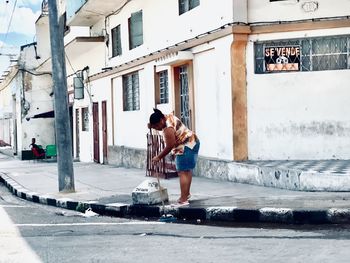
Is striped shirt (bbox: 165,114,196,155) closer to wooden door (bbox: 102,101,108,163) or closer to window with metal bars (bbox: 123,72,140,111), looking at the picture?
window with metal bars (bbox: 123,72,140,111)

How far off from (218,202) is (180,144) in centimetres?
115

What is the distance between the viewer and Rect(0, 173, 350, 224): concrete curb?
7.88 m


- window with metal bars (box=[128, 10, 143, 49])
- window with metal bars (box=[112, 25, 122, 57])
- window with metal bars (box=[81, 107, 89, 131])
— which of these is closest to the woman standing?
window with metal bars (box=[128, 10, 143, 49])

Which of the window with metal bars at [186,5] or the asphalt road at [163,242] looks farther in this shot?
the window with metal bars at [186,5]

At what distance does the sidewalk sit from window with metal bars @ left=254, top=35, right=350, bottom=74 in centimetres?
297

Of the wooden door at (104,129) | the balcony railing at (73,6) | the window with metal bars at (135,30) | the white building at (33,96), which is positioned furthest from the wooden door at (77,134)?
the window with metal bars at (135,30)

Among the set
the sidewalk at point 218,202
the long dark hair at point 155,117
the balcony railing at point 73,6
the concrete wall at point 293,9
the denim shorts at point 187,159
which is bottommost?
the sidewalk at point 218,202

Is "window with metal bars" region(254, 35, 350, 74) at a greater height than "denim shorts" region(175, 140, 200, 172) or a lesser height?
greater

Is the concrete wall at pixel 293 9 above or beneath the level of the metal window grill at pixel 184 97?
above

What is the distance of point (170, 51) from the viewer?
1534 centimetres

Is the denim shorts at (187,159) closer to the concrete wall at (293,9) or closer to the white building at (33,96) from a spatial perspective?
the concrete wall at (293,9)

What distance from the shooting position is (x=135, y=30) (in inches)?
735

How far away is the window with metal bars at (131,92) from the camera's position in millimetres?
18766

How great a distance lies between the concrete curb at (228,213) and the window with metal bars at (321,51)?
4564 millimetres
